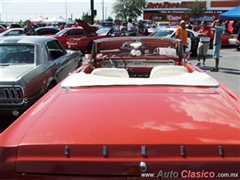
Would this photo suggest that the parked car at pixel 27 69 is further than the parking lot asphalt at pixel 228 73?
No

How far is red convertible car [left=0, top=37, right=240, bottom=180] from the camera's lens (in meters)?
1.44

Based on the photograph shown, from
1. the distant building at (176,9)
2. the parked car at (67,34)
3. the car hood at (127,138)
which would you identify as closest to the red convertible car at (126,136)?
the car hood at (127,138)

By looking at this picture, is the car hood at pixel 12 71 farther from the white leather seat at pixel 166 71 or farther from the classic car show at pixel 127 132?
the white leather seat at pixel 166 71

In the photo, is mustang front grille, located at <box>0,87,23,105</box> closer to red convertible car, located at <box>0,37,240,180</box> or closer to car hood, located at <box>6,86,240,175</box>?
red convertible car, located at <box>0,37,240,180</box>

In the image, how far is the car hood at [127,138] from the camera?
145 cm

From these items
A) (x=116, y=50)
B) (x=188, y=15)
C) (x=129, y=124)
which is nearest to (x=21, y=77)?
(x=116, y=50)

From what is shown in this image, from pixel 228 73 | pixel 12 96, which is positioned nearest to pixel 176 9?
pixel 228 73

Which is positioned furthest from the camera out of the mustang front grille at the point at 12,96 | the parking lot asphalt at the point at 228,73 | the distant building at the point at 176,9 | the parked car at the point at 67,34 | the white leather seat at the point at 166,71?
the distant building at the point at 176,9

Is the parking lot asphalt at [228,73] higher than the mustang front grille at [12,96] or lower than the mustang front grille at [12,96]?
lower

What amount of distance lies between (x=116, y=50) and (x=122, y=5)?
154 ft

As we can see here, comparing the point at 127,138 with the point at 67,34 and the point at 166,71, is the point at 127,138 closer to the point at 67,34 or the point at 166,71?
the point at 166,71

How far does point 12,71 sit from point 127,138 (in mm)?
3279

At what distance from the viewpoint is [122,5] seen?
159 feet

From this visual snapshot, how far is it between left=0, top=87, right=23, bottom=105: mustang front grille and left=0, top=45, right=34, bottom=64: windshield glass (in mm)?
1055
